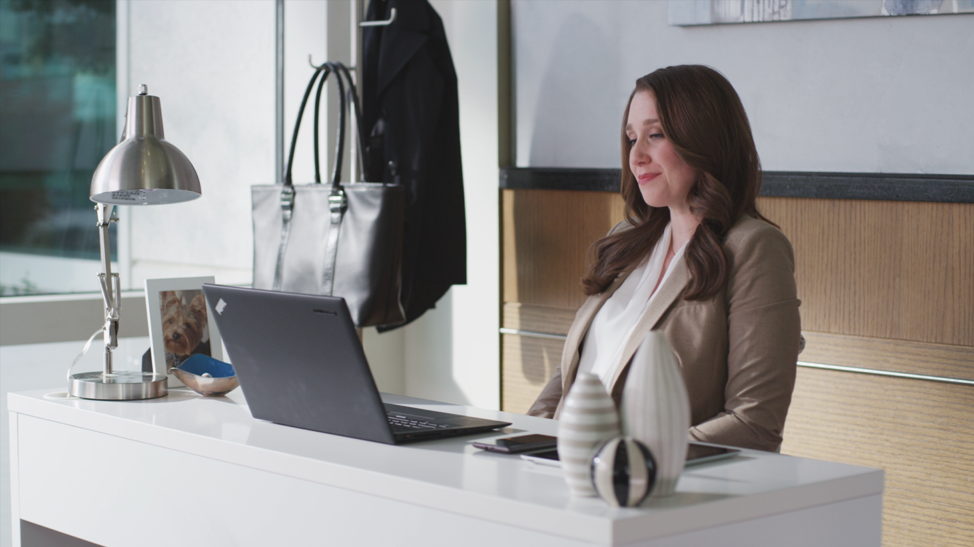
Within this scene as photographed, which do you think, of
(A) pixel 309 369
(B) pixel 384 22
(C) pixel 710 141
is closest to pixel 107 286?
(A) pixel 309 369

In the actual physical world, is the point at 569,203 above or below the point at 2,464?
above

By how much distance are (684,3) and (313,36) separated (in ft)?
4.17

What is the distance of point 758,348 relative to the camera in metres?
1.73

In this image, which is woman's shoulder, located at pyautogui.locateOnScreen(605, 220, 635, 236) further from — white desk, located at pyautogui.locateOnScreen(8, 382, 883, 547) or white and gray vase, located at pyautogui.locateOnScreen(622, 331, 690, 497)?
white and gray vase, located at pyautogui.locateOnScreen(622, 331, 690, 497)

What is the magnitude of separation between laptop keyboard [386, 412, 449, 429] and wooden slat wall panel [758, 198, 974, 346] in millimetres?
1413

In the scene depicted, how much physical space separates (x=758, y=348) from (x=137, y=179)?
112cm

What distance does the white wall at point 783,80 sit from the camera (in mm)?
2387

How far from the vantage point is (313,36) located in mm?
3363

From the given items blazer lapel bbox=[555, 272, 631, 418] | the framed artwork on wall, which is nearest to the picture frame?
blazer lapel bbox=[555, 272, 631, 418]

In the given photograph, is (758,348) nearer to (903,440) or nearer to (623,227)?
(623,227)

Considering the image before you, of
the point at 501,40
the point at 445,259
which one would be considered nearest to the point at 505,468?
the point at 445,259

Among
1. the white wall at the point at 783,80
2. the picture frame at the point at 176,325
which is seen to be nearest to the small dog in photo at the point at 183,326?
the picture frame at the point at 176,325

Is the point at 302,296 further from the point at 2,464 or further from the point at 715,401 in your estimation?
the point at 2,464

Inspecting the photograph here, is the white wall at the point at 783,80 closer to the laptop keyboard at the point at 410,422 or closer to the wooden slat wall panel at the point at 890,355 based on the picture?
the wooden slat wall panel at the point at 890,355
